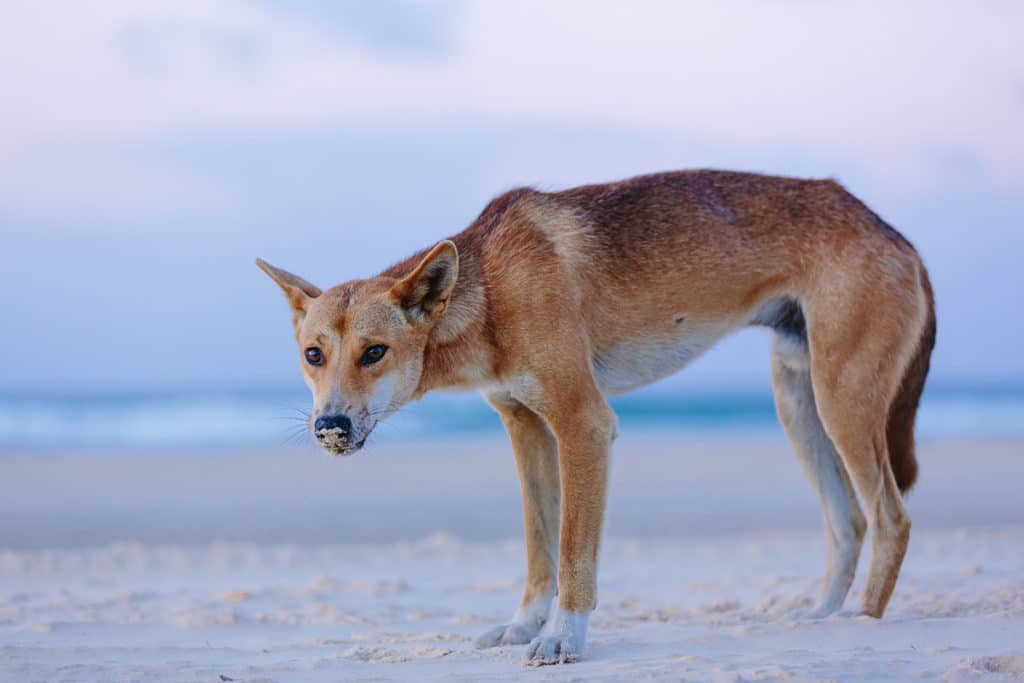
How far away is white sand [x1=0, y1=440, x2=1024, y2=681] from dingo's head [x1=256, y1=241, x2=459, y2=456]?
3.74ft

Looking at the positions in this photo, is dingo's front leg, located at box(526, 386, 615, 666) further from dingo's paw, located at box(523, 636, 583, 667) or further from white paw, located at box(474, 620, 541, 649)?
white paw, located at box(474, 620, 541, 649)

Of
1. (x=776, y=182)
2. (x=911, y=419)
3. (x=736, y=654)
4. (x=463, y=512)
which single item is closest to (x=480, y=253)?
(x=776, y=182)

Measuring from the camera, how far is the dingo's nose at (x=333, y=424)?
5262mm

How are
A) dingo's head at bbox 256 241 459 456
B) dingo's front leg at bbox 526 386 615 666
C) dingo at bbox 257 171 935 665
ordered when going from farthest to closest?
dingo at bbox 257 171 935 665 → dingo's front leg at bbox 526 386 615 666 → dingo's head at bbox 256 241 459 456

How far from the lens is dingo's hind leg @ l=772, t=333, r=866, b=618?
6.91m

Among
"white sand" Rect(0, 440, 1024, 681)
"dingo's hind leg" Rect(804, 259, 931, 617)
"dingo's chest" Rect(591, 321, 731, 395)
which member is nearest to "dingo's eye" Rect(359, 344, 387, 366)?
"dingo's chest" Rect(591, 321, 731, 395)

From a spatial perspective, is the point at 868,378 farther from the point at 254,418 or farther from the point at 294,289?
the point at 254,418

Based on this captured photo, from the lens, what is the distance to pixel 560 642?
17.3 ft

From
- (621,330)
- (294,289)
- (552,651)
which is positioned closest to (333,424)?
(294,289)

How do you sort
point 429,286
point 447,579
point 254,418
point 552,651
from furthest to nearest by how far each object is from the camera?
point 254,418
point 447,579
point 429,286
point 552,651

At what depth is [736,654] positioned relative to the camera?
203 inches

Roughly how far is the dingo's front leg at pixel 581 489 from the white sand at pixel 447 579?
33 centimetres

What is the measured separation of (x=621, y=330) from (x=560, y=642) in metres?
1.81

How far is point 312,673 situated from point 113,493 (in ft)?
34.9
